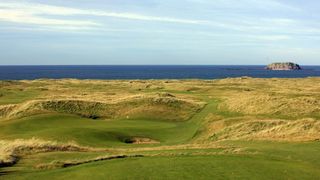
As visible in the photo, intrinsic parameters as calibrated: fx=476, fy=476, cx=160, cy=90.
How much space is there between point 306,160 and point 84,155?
515 inches

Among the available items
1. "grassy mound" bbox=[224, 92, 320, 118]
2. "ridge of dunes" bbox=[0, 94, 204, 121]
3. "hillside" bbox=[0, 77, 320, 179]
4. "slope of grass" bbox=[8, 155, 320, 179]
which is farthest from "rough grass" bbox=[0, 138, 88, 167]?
"grassy mound" bbox=[224, 92, 320, 118]

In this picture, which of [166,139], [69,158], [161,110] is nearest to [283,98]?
[161,110]

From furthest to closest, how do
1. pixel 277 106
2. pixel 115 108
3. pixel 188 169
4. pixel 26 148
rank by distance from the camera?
pixel 115 108 → pixel 277 106 → pixel 26 148 → pixel 188 169

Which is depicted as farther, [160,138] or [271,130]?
[160,138]

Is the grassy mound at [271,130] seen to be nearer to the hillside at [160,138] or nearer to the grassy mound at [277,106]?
the hillside at [160,138]

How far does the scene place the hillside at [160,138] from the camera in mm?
23078

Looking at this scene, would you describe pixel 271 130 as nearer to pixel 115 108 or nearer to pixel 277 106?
pixel 277 106

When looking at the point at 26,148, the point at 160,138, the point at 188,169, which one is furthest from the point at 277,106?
the point at 188,169

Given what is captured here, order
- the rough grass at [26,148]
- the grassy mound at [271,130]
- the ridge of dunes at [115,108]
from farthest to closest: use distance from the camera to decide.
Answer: the ridge of dunes at [115,108] < the grassy mound at [271,130] < the rough grass at [26,148]

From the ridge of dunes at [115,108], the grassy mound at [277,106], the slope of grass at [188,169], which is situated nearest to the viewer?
the slope of grass at [188,169]

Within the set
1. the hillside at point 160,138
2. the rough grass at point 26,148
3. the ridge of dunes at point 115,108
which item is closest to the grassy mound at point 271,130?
the hillside at point 160,138

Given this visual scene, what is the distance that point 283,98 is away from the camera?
53562 mm

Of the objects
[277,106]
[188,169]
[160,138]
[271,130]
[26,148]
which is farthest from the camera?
[277,106]

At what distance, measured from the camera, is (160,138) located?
4269cm
